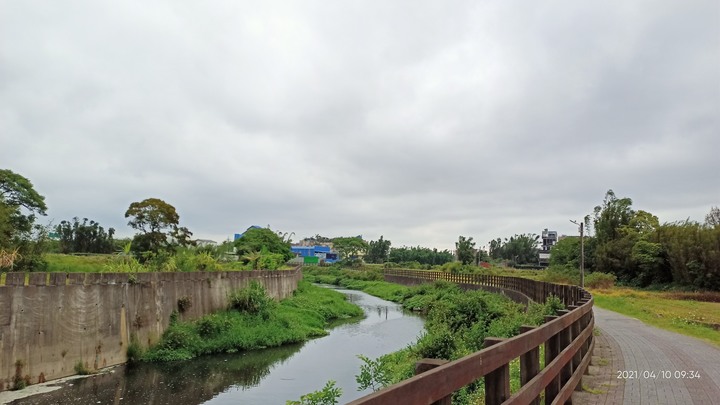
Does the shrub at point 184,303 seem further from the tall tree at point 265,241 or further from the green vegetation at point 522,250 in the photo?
the green vegetation at point 522,250

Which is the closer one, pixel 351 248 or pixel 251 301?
pixel 251 301

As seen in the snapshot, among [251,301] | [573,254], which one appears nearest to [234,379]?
[251,301]

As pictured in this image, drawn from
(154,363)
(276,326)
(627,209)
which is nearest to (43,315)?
(154,363)

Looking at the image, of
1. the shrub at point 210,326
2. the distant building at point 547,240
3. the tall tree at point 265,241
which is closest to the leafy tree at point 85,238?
the tall tree at point 265,241

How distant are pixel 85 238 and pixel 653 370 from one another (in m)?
72.2

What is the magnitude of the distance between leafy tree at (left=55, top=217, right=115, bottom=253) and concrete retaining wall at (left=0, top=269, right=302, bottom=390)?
56182 millimetres

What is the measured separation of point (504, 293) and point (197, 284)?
2023cm

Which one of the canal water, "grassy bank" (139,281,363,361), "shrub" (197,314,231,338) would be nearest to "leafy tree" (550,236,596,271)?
"grassy bank" (139,281,363,361)

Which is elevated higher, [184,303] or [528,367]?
[528,367]

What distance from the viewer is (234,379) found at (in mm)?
14234

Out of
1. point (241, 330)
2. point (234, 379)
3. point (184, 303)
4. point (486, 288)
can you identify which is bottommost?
point (234, 379)

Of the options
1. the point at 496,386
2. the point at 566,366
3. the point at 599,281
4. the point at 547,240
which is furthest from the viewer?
the point at 547,240

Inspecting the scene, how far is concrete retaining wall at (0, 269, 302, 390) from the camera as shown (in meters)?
11.3

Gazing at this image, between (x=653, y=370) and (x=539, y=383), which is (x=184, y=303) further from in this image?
(x=539, y=383)
